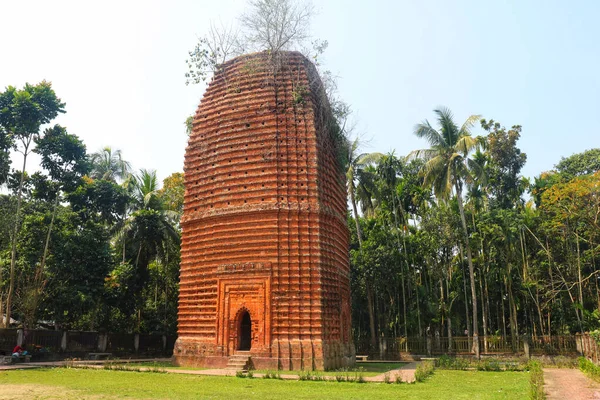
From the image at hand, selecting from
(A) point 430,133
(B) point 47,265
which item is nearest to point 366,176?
(A) point 430,133

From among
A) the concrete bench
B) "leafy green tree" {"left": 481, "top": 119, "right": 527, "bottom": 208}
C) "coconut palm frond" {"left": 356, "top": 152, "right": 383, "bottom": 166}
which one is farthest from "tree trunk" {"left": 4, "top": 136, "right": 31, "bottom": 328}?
"leafy green tree" {"left": 481, "top": 119, "right": 527, "bottom": 208}

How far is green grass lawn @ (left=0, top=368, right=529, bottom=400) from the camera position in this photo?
10016 millimetres

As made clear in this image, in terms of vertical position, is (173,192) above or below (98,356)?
above

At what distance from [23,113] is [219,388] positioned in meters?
16.4

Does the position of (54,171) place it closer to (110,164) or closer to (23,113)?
(23,113)

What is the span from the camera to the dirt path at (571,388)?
10.4 metres

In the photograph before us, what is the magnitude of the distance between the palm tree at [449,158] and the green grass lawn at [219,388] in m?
12.8

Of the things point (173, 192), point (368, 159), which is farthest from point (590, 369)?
point (173, 192)

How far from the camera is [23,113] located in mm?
21375

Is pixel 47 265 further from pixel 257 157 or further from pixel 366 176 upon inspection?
pixel 366 176

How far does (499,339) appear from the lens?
24859 millimetres

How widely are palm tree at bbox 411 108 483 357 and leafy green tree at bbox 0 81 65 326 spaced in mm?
18695

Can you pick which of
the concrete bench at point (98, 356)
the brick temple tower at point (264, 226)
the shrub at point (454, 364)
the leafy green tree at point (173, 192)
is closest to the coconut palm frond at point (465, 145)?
the brick temple tower at point (264, 226)

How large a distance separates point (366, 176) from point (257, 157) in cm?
1213
